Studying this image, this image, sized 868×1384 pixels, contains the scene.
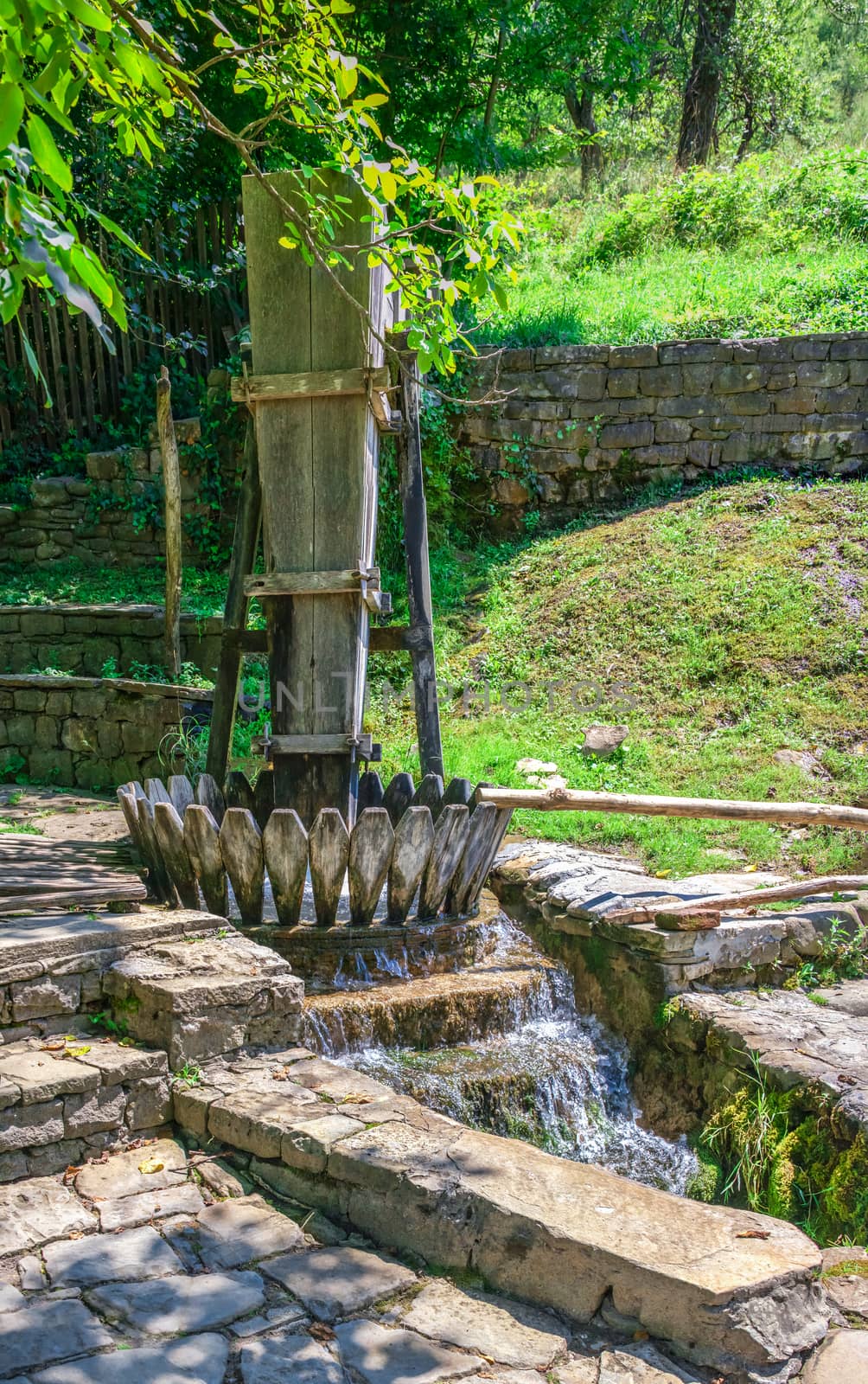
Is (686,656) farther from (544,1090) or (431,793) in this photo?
(544,1090)

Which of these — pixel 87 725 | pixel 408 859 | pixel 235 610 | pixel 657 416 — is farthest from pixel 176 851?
pixel 657 416

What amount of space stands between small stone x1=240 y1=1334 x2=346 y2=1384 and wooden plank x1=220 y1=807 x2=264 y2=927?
7.51ft

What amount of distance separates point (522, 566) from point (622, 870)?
16.3 feet

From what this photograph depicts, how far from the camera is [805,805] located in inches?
226

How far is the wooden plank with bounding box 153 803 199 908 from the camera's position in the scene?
14.9ft

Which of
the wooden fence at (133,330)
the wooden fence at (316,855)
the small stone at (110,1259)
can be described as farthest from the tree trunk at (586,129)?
the small stone at (110,1259)

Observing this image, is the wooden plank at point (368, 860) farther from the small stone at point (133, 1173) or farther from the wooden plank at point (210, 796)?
the small stone at point (133, 1173)

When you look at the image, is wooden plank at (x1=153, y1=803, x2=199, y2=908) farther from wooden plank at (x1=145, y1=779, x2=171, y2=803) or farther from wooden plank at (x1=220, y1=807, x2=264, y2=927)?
wooden plank at (x1=145, y1=779, x2=171, y2=803)

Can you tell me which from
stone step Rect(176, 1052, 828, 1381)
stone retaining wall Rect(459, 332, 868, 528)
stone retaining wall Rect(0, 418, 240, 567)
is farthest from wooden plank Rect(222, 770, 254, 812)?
stone retaining wall Rect(459, 332, 868, 528)

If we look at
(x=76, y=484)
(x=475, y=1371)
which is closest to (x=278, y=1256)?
(x=475, y=1371)

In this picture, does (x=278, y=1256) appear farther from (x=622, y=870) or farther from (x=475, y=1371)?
(x=622, y=870)

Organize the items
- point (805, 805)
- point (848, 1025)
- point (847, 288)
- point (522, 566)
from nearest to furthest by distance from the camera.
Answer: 1. point (848, 1025)
2. point (805, 805)
3. point (522, 566)
4. point (847, 288)

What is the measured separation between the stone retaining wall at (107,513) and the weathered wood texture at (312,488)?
16.5 feet

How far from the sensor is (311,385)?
546cm
